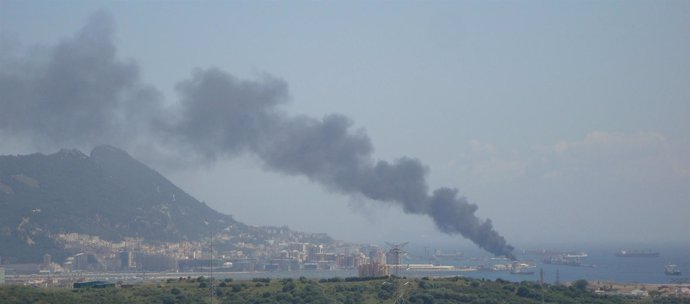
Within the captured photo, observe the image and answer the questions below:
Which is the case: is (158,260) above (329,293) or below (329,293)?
above

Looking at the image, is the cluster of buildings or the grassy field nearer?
the grassy field

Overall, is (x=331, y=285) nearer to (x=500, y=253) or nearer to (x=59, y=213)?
(x=500, y=253)

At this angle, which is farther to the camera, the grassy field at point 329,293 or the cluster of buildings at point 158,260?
the cluster of buildings at point 158,260

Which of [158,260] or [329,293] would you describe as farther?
[158,260]

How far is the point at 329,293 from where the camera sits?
231 feet

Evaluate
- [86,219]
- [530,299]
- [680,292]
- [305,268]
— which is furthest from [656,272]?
[86,219]

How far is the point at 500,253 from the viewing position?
99.3 m

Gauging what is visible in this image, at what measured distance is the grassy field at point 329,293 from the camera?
67.5m

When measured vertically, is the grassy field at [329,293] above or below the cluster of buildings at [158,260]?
below

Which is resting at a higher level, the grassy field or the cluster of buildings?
the cluster of buildings

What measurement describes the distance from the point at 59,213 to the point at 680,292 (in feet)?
436

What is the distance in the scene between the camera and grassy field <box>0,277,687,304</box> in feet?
221

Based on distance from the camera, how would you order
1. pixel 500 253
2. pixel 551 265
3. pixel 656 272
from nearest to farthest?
pixel 500 253 < pixel 656 272 < pixel 551 265

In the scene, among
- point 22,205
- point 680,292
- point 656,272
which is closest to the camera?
point 680,292
